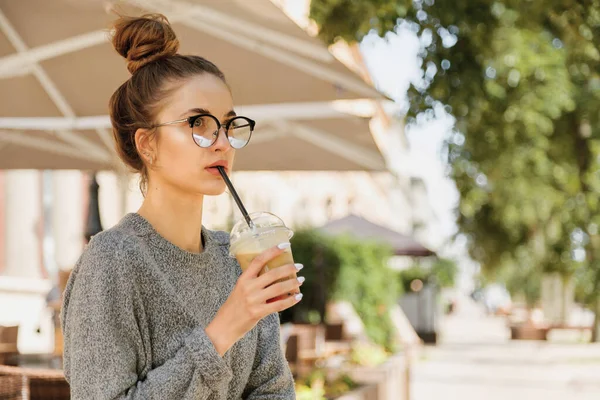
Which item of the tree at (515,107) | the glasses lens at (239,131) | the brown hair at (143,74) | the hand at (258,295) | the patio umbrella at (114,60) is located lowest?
the hand at (258,295)

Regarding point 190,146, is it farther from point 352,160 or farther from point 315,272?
point 315,272

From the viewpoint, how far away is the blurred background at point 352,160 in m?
6.02

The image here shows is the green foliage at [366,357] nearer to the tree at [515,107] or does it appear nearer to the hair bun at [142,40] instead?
the tree at [515,107]

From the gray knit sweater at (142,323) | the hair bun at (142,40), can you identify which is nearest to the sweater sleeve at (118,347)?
the gray knit sweater at (142,323)

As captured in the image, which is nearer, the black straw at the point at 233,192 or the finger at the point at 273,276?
the finger at the point at 273,276

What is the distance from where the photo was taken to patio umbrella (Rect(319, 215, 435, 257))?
754 inches

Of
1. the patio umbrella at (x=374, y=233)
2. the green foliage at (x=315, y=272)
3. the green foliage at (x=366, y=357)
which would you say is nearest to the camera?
the green foliage at (x=366, y=357)

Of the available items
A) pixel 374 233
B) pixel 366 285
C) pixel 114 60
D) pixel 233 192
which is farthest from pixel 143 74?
pixel 374 233

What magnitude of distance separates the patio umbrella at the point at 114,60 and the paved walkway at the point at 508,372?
→ 772cm

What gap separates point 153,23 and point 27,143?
19.0 feet

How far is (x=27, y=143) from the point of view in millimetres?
7629

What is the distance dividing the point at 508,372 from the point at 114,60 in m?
13.9

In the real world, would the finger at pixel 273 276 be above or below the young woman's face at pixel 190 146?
below

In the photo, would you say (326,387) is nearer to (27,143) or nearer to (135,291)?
(27,143)
